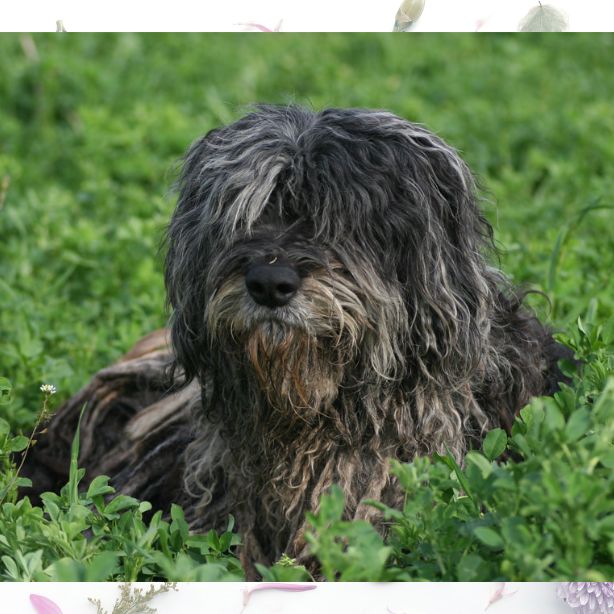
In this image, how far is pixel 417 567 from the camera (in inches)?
108

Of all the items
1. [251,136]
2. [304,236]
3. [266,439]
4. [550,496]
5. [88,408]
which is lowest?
[88,408]

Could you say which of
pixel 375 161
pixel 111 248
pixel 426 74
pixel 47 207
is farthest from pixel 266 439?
pixel 426 74

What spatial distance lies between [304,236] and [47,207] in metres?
3.25

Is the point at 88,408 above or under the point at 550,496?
under

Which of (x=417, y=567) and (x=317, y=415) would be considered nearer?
(x=417, y=567)

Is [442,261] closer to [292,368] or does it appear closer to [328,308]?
[328,308]

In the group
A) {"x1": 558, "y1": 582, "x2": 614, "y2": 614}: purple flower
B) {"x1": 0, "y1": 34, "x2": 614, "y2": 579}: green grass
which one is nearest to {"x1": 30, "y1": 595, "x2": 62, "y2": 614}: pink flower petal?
{"x1": 0, "y1": 34, "x2": 614, "y2": 579}: green grass

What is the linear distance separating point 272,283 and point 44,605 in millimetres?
963

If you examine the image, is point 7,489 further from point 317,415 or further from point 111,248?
point 111,248

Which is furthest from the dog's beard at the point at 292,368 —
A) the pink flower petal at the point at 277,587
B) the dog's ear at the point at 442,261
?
the pink flower petal at the point at 277,587

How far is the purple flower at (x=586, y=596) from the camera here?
2525 millimetres

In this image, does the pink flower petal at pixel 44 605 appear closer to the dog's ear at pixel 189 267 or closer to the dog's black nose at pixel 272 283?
the dog's black nose at pixel 272 283

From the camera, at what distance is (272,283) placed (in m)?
3.13

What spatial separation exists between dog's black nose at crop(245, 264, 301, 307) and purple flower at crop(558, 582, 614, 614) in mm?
1021
